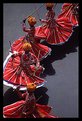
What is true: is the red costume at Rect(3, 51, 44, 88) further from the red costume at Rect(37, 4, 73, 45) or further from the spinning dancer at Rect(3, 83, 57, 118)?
the red costume at Rect(37, 4, 73, 45)

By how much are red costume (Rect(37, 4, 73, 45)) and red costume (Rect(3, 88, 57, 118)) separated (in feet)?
3.52

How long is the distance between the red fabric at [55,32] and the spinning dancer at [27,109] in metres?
1.07

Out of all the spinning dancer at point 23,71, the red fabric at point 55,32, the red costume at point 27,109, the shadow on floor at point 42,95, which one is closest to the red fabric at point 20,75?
the spinning dancer at point 23,71

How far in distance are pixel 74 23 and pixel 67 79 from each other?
0.85 metres

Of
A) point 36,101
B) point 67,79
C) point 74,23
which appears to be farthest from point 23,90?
point 74,23

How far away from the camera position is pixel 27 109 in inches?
154

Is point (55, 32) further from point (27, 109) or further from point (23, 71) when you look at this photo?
point (27, 109)

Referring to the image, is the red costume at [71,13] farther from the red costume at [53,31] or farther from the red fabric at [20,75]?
the red fabric at [20,75]

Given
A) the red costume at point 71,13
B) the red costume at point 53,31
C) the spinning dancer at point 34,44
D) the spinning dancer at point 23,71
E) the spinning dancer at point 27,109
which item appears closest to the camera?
the spinning dancer at point 27,109

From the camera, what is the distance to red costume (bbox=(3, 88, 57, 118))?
3.89 metres

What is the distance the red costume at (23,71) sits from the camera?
4.23 meters

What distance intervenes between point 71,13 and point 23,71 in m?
1.24

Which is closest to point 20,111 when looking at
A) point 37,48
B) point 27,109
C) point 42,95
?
point 27,109

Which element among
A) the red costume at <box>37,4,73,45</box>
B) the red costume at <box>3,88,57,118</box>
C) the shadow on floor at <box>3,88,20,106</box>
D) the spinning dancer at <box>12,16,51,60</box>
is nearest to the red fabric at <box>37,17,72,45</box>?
the red costume at <box>37,4,73,45</box>
